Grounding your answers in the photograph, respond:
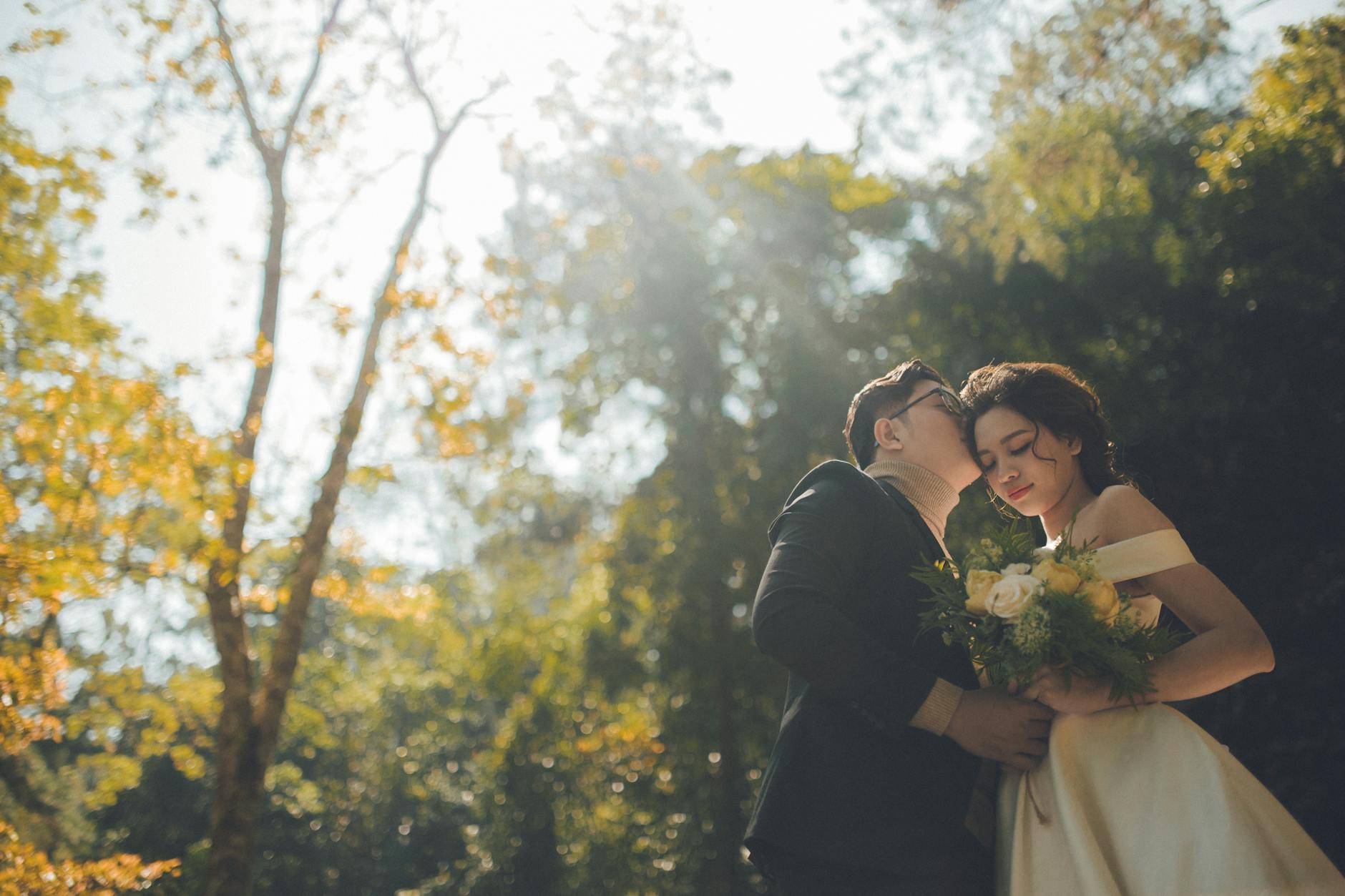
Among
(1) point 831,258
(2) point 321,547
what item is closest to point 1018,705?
(2) point 321,547

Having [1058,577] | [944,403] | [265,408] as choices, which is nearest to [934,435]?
[944,403]

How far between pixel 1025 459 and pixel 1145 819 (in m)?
0.92

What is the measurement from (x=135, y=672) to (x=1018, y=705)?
7378mm

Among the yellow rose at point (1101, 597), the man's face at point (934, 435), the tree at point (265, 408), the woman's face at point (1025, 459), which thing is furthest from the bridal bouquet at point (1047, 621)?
the tree at point (265, 408)

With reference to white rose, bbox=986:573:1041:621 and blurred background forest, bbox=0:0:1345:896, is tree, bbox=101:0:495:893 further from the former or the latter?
white rose, bbox=986:573:1041:621

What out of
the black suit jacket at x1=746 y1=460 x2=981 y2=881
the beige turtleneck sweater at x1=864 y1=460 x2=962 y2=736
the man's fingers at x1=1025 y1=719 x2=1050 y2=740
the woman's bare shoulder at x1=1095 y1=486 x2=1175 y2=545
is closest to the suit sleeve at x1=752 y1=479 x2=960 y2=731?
the black suit jacket at x1=746 y1=460 x2=981 y2=881

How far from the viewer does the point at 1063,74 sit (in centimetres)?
623

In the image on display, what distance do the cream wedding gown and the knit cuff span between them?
27 centimetres

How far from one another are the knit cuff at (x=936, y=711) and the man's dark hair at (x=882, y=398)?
2.71 ft

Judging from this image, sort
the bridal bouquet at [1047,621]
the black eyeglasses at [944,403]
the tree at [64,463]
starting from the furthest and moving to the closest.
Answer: the tree at [64,463] < the black eyeglasses at [944,403] < the bridal bouquet at [1047,621]

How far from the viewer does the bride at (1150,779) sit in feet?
5.64

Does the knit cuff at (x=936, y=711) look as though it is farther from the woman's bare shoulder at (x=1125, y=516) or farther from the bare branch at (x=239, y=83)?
the bare branch at (x=239, y=83)

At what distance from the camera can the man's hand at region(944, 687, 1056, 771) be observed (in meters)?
1.91

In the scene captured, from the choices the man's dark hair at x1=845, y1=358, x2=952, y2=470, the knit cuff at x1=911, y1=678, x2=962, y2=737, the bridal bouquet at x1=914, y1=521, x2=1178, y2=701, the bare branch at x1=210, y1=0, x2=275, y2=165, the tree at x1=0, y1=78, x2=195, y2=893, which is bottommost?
the knit cuff at x1=911, y1=678, x2=962, y2=737
